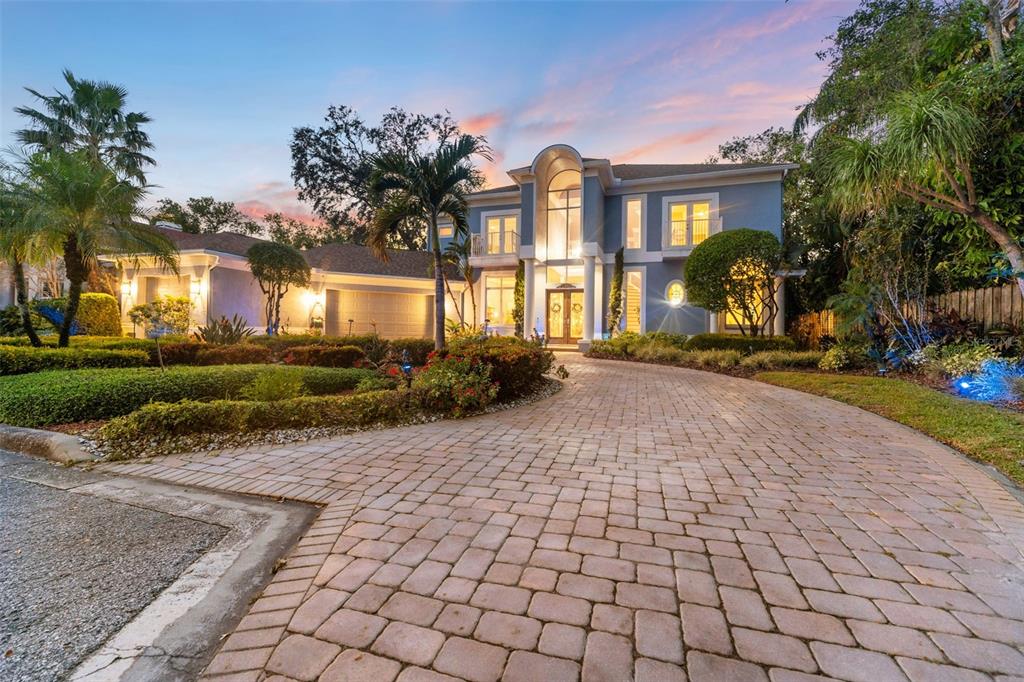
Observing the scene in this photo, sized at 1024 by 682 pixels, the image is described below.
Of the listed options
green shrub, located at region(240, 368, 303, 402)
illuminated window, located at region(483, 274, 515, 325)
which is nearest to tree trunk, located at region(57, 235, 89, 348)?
green shrub, located at region(240, 368, 303, 402)

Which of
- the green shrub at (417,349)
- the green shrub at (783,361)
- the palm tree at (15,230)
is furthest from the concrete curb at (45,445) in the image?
the green shrub at (783,361)

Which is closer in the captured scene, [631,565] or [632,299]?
[631,565]

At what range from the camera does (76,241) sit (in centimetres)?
803

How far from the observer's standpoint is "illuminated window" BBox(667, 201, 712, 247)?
15.7 meters

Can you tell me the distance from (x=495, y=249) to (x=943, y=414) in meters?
14.9

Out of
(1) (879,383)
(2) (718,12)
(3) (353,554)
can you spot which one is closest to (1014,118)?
(1) (879,383)

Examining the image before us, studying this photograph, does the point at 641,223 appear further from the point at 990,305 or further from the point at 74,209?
the point at 74,209

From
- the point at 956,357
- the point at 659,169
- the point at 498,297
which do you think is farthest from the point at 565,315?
the point at 956,357

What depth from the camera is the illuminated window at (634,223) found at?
1641cm

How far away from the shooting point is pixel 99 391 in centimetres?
485

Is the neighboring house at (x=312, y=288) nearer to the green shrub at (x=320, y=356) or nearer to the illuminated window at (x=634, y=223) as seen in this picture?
the green shrub at (x=320, y=356)

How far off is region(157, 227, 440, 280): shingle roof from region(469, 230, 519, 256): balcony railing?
2.65m

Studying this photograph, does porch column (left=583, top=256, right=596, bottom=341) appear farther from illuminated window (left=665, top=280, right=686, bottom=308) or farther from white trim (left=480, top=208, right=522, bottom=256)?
white trim (left=480, top=208, right=522, bottom=256)

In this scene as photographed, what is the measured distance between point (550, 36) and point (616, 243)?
7671 millimetres
